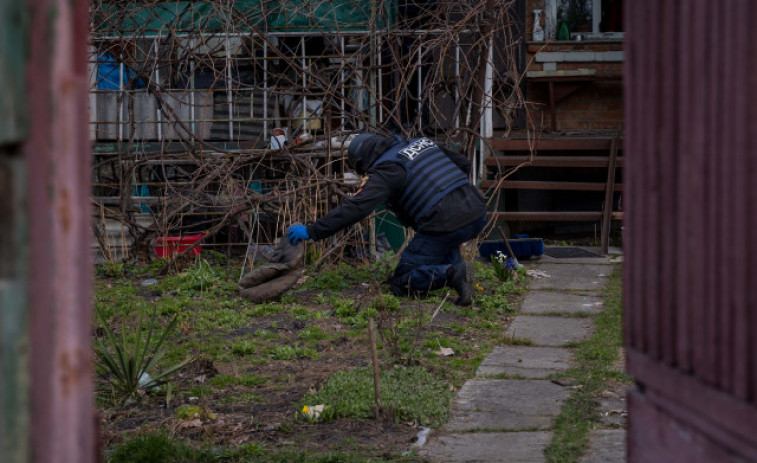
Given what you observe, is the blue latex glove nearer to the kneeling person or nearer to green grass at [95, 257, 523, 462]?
the kneeling person

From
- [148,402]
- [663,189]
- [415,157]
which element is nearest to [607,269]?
[415,157]

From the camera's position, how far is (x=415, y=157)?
7488 mm

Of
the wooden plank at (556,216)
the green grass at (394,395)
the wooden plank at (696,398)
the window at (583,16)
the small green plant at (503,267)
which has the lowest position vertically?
the green grass at (394,395)

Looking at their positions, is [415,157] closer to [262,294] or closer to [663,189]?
[262,294]

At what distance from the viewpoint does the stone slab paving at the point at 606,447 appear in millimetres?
3848

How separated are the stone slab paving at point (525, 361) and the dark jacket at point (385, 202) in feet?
5.58

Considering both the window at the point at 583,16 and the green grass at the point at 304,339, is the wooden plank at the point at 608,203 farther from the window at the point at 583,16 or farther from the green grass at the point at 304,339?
the window at the point at 583,16

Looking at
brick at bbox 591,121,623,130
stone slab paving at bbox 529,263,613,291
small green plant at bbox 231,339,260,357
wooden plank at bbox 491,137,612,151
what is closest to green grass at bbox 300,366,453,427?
small green plant at bbox 231,339,260,357

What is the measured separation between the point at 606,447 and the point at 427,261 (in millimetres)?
3774

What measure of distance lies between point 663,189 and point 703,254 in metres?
0.23

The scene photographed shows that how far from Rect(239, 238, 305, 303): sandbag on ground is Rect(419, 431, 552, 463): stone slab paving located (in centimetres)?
358

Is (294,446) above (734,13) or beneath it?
beneath

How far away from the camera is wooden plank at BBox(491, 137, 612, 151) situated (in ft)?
37.0

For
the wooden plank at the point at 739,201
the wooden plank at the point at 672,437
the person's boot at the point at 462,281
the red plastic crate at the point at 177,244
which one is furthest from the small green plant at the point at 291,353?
the wooden plank at the point at 739,201
